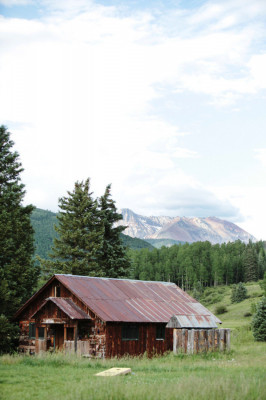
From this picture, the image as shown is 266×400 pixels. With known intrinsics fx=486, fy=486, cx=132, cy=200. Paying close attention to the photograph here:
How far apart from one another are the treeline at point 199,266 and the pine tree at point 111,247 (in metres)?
89.3

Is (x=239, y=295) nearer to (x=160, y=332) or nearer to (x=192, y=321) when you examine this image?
(x=192, y=321)

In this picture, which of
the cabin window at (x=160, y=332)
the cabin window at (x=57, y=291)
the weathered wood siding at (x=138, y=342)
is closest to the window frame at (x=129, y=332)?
the weathered wood siding at (x=138, y=342)

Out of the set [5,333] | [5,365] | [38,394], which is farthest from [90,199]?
[38,394]

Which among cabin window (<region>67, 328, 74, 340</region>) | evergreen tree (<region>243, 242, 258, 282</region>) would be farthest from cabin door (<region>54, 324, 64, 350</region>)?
evergreen tree (<region>243, 242, 258, 282</region>)

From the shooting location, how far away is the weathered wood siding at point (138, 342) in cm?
2888

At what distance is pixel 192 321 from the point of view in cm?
3334

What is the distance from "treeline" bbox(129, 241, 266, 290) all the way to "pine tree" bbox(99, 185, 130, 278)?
8933cm

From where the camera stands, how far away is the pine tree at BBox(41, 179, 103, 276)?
43.7 meters

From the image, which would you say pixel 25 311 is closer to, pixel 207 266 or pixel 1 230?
pixel 1 230

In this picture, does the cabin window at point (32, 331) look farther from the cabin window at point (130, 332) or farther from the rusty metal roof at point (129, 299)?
the cabin window at point (130, 332)

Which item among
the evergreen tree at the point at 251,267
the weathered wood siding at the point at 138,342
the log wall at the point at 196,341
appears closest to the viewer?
the weathered wood siding at the point at 138,342

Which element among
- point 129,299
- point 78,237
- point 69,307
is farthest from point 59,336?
point 78,237

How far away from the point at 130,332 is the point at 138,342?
92 centimetres

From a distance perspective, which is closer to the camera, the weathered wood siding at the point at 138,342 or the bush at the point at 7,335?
the weathered wood siding at the point at 138,342
